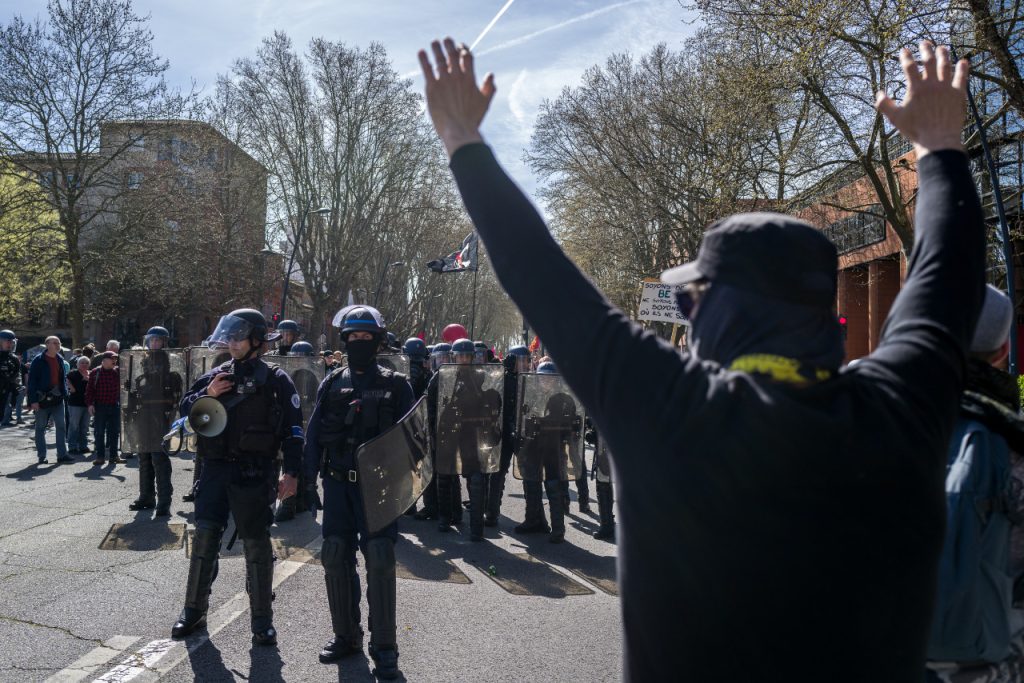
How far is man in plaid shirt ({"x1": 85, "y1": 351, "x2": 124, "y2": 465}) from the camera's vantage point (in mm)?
12648

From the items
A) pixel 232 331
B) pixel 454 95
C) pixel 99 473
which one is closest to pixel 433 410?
pixel 232 331

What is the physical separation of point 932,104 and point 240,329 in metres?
4.37

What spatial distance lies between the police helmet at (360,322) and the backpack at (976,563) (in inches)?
140

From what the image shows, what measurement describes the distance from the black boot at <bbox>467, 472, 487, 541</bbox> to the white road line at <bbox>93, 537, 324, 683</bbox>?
2900 mm

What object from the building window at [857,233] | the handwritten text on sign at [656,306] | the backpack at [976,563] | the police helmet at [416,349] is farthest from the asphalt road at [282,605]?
the building window at [857,233]

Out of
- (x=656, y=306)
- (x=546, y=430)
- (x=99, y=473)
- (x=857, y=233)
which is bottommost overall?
(x=99, y=473)

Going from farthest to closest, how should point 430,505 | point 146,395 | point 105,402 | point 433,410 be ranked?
point 105,402 < point 430,505 < point 146,395 < point 433,410

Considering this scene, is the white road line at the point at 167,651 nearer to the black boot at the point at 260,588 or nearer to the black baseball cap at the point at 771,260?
the black boot at the point at 260,588

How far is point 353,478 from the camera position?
4805 mm

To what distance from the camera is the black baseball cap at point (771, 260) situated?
4.30 feet

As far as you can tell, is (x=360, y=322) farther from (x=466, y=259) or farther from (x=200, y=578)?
(x=466, y=259)

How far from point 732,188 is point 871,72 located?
5757mm

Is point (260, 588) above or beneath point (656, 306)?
beneath

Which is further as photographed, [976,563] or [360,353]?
[360,353]
